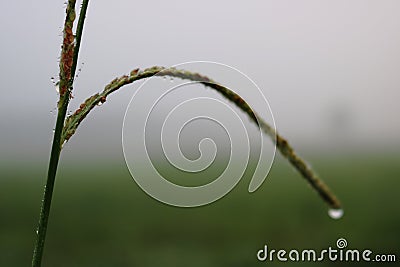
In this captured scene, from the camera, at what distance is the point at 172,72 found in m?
0.24

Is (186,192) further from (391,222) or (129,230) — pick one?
(391,222)

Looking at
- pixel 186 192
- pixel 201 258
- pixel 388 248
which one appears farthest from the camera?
pixel 388 248

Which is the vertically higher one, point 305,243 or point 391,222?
point 391,222

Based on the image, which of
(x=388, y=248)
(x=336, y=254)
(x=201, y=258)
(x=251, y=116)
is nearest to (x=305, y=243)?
(x=336, y=254)

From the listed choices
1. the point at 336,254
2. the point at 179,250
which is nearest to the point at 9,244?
the point at 179,250

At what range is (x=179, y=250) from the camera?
308 cm

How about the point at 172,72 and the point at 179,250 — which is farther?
the point at 179,250

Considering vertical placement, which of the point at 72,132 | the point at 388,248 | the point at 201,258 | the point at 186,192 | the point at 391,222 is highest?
the point at 391,222

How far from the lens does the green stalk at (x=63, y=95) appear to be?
0.22 meters

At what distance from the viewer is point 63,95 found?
0.74ft

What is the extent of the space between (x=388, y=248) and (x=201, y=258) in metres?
1.13

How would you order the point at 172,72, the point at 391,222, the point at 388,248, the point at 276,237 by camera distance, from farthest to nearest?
the point at 391,222
the point at 276,237
the point at 388,248
the point at 172,72

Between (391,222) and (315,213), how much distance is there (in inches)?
20.3

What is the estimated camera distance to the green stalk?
0.22 m
